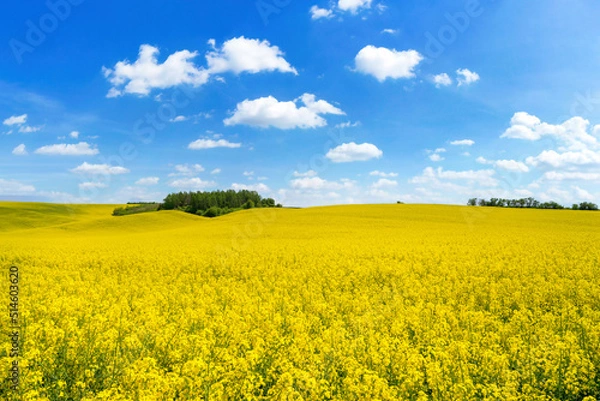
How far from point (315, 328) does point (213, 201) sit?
8316cm

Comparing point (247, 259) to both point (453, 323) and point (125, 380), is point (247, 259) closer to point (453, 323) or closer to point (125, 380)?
point (453, 323)

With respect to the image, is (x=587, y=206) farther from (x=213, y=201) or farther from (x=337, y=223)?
(x=213, y=201)

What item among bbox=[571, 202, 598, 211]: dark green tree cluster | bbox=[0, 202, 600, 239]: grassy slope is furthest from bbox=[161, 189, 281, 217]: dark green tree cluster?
bbox=[571, 202, 598, 211]: dark green tree cluster

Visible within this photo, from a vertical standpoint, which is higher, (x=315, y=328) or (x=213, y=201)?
(x=213, y=201)

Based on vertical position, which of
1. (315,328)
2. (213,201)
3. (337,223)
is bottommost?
(315,328)

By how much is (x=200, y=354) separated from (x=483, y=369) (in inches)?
169

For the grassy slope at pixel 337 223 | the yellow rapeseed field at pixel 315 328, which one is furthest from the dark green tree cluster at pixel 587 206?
the yellow rapeseed field at pixel 315 328

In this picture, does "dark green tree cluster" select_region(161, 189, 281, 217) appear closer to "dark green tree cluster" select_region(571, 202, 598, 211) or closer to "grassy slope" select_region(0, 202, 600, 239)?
"grassy slope" select_region(0, 202, 600, 239)

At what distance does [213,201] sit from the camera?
3467 inches

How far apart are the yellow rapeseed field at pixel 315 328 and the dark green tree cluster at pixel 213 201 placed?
66.0m

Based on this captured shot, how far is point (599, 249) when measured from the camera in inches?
733

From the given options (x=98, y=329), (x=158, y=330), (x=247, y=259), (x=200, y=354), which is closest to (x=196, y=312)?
(x=158, y=330)

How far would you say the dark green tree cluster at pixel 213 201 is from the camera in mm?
85644

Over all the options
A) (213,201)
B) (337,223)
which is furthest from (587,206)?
(213,201)
